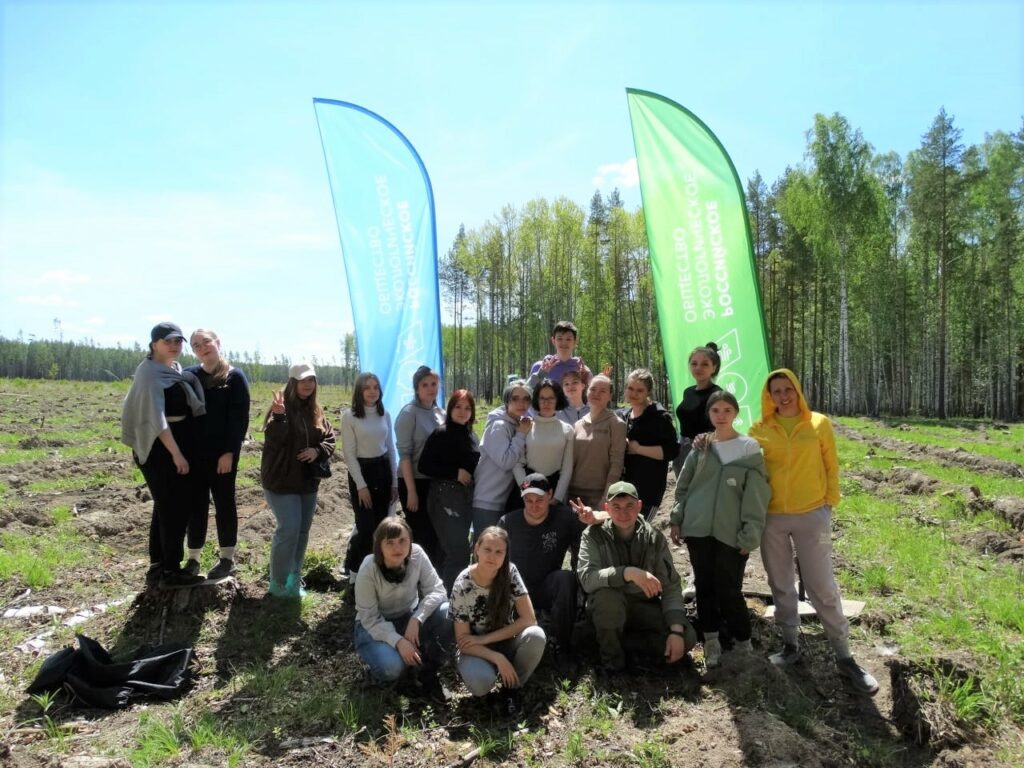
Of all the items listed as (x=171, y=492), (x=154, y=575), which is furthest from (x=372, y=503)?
(x=154, y=575)

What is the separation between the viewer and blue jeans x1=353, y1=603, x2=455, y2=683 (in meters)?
3.71

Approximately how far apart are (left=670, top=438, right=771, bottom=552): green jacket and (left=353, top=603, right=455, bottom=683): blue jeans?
1751mm

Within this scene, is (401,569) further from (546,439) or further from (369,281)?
(369,281)

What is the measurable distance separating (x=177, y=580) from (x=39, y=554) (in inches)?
103

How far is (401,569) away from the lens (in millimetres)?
3941

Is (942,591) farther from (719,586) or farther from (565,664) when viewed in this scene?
(565,664)

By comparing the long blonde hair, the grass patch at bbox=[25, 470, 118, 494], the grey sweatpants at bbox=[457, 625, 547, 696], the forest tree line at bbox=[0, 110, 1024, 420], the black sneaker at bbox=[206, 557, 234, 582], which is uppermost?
the forest tree line at bbox=[0, 110, 1024, 420]

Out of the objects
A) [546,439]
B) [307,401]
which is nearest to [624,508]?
[546,439]

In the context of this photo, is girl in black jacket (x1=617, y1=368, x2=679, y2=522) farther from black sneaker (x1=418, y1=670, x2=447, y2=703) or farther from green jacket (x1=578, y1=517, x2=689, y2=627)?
black sneaker (x1=418, y1=670, x2=447, y2=703)

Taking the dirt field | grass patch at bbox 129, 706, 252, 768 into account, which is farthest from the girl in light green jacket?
grass patch at bbox 129, 706, 252, 768

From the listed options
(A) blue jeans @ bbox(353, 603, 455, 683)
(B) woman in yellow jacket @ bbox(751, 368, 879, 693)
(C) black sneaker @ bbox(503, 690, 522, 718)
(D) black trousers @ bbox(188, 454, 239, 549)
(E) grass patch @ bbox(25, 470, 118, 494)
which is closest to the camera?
(C) black sneaker @ bbox(503, 690, 522, 718)

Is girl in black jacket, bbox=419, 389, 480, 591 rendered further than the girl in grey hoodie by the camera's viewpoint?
Yes

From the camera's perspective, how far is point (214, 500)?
16.1 feet

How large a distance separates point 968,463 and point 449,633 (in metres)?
12.0
